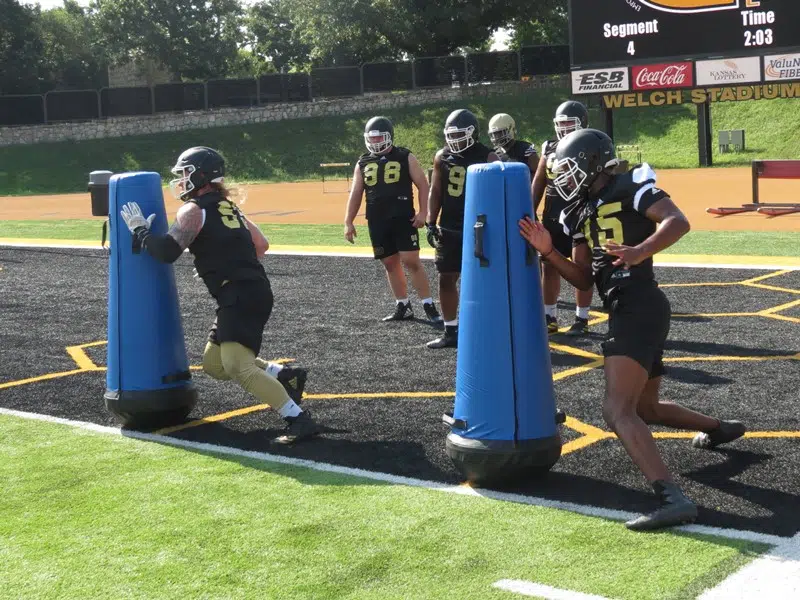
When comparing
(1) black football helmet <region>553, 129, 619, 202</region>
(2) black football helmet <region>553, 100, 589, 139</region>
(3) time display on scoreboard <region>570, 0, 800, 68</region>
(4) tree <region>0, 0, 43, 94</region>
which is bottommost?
(1) black football helmet <region>553, 129, 619, 202</region>

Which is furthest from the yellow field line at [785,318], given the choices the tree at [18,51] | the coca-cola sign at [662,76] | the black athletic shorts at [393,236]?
the tree at [18,51]

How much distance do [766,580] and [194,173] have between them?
3.91m

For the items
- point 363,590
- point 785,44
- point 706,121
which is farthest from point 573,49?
point 363,590

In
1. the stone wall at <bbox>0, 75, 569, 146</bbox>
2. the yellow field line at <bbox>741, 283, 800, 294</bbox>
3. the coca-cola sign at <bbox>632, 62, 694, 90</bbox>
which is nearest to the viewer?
the yellow field line at <bbox>741, 283, 800, 294</bbox>

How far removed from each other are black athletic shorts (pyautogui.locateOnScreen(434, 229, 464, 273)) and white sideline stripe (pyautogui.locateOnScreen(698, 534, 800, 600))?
5148mm

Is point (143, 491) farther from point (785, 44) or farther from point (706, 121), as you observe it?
point (706, 121)

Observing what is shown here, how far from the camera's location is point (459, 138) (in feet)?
30.0

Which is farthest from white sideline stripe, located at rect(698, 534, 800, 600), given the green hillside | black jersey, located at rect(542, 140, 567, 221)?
the green hillside

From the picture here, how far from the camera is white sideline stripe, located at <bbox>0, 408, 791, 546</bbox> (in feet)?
15.3

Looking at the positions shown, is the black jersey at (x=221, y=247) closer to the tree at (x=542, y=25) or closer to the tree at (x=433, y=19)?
the tree at (x=542, y=25)

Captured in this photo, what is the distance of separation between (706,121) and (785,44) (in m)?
10.4

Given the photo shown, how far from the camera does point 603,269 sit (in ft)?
17.2

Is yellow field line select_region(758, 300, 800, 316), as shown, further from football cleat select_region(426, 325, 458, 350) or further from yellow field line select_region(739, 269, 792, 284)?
football cleat select_region(426, 325, 458, 350)

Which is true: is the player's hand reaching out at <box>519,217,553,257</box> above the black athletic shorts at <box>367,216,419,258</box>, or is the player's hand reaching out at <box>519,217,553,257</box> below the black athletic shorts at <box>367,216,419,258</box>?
above
